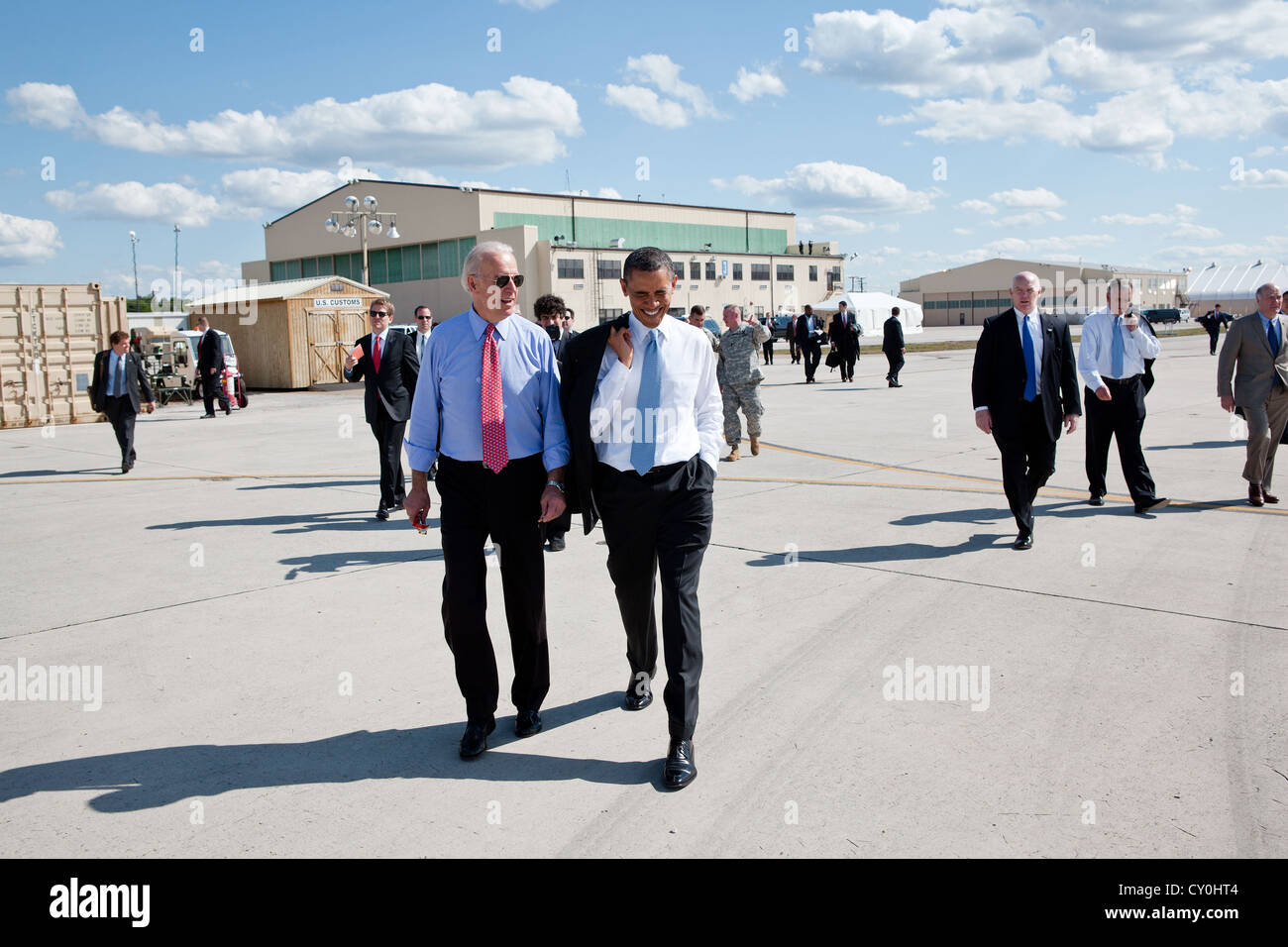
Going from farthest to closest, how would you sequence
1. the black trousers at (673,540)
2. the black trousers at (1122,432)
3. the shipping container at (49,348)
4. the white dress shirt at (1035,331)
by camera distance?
the shipping container at (49,348), the black trousers at (1122,432), the white dress shirt at (1035,331), the black trousers at (673,540)

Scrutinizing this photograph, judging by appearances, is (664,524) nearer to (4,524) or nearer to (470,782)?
(470,782)

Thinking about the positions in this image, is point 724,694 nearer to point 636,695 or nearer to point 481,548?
point 636,695

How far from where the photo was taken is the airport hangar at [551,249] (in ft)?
198

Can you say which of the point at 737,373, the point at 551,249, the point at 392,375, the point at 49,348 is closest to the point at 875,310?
the point at 551,249

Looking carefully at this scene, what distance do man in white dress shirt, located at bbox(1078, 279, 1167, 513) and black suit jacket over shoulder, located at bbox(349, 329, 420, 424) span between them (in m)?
6.28

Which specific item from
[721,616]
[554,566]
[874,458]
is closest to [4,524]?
[554,566]

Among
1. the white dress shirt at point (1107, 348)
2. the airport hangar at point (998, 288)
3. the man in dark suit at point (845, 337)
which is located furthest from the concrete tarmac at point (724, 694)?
the airport hangar at point (998, 288)

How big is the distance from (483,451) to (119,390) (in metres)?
11.2

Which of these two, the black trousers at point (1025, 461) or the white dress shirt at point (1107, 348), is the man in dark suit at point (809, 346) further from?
the black trousers at point (1025, 461)

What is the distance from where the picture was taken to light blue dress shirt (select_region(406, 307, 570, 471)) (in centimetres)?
413

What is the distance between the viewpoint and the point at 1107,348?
362 inches

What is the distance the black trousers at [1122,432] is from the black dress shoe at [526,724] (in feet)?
21.6
